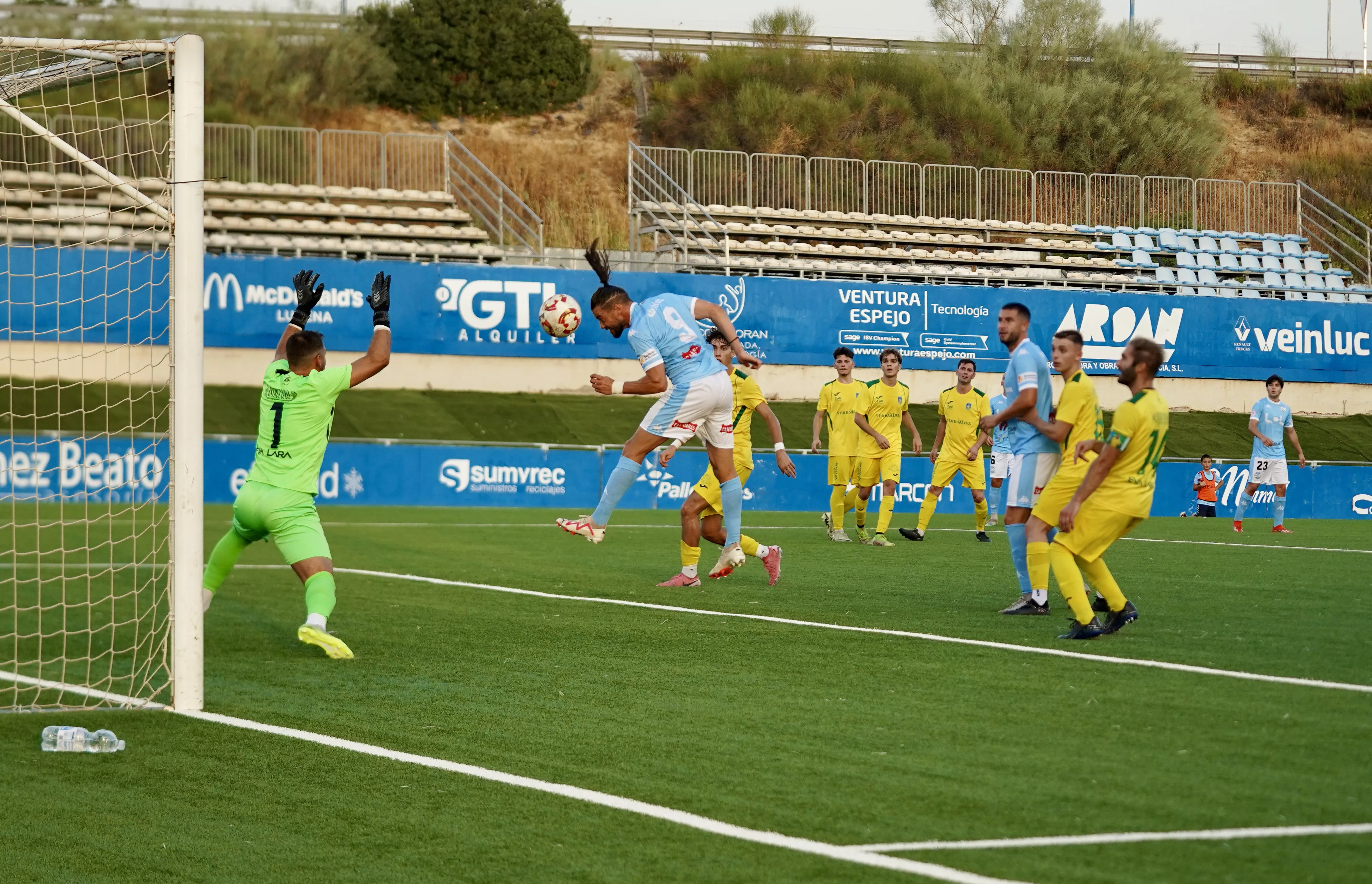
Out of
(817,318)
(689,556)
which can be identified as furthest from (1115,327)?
(689,556)

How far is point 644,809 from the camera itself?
4.77 m

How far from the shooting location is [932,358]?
1236 inches

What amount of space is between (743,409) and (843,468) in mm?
2984

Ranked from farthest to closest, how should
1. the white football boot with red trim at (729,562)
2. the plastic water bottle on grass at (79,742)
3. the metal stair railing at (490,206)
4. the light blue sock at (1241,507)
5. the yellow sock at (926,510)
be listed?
the metal stair railing at (490,206) → the light blue sock at (1241,507) → the yellow sock at (926,510) → the white football boot with red trim at (729,562) → the plastic water bottle on grass at (79,742)

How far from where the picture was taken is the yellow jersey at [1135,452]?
8.02 m

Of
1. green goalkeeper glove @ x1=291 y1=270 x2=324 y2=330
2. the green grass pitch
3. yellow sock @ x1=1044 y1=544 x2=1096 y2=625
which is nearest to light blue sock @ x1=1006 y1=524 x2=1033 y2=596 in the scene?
the green grass pitch

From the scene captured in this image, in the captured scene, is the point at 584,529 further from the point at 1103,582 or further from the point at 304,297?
the point at 1103,582

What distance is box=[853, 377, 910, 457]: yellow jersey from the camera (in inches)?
687

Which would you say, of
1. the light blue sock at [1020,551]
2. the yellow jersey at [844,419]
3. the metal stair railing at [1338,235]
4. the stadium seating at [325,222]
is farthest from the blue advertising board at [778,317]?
the light blue sock at [1020,551]

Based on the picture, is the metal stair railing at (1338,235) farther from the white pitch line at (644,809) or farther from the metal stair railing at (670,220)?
the white pitch line at (644,809)

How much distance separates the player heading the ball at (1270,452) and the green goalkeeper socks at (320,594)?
15935 mm

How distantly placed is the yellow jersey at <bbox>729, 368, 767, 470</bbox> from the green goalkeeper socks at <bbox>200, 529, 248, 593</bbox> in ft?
21.3

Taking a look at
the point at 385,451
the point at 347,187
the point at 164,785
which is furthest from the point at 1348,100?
the point at 164,785

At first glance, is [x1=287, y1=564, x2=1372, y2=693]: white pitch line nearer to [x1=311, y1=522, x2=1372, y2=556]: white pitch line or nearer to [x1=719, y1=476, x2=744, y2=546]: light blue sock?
[x1=719, y1=476, x2=744, y2=546]: light blue sock
